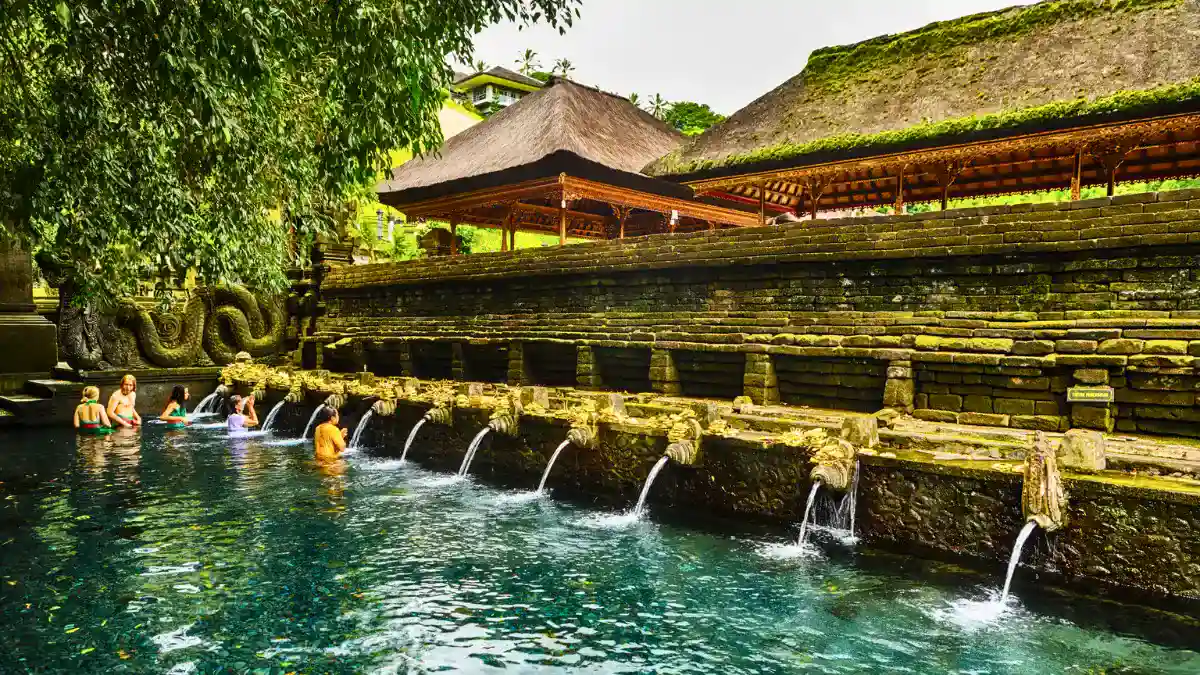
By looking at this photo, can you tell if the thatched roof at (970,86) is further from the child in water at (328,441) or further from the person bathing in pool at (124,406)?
the person bathing in pool at (124,406)

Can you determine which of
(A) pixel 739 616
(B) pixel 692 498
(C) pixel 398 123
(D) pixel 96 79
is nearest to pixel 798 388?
(B) pixel 692 498

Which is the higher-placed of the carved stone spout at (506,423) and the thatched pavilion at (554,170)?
the thatched pavilion at (554,170)

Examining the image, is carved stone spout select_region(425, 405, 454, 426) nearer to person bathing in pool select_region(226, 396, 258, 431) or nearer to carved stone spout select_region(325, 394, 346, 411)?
carved stone spout select_region(325, 394, 346, 411)

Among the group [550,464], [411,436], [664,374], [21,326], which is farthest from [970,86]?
[21,326]

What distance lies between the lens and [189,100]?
598 centimetres

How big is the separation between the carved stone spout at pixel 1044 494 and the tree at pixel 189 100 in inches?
222

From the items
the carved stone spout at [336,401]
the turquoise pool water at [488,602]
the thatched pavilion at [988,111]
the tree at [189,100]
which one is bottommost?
the turquoise pool water at [488,602]

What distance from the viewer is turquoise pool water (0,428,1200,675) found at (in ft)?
15.9

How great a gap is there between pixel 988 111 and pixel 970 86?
1.00 m

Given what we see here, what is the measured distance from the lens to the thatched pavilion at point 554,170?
1642cm

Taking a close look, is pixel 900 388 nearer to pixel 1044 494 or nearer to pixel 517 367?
pixel 1044 494

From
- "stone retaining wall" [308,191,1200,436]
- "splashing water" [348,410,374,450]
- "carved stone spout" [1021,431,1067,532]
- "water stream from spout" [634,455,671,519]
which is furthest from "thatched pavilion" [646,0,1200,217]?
"splashing water" [348,410,374,450]

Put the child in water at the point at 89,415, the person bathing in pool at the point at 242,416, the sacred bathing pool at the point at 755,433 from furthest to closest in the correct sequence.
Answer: the person bathing in pool at the point at 242,416 → the child in water at the point at 89,415 → the sacred bathing pool at the point at 755,433

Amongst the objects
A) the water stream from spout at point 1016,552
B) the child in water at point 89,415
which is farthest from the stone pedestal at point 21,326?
the water stream from spout at point 1016,552
